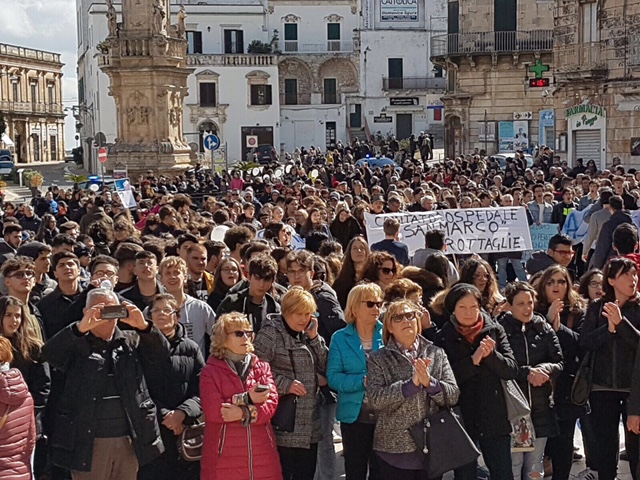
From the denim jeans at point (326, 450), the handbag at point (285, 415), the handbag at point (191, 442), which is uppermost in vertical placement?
the handbag at point (285, 415)

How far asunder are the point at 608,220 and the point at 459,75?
1057 inches

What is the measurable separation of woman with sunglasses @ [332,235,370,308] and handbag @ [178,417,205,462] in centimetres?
281

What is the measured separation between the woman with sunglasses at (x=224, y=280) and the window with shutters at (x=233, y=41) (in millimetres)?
54093

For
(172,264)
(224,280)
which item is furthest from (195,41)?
(172,264)

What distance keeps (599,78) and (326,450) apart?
890 inches

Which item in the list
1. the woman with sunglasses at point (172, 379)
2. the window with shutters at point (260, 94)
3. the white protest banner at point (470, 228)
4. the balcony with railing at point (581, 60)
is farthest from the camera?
the window with shutters at point (260, 94)

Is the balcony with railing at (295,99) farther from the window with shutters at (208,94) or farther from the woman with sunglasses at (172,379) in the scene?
the woman with sunglasses at (172,379)

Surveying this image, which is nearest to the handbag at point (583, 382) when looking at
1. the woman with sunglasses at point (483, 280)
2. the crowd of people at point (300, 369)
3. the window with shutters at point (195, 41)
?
the crowd of people at point (300, 369)

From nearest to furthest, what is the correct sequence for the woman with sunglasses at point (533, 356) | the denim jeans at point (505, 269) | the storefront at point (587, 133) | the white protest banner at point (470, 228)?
the woman with sunglasses at point (533, 356) < the white protest banner at point (470, 228) < the denim jeans at point (505, 269) < the storefront at point (587, 133)

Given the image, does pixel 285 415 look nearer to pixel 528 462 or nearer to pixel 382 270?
pixel 528 462

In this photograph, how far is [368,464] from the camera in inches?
300

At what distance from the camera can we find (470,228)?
13.1m

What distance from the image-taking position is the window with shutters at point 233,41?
61469 millimetres

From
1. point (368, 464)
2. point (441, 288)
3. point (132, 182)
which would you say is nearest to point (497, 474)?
point (368, 464)
